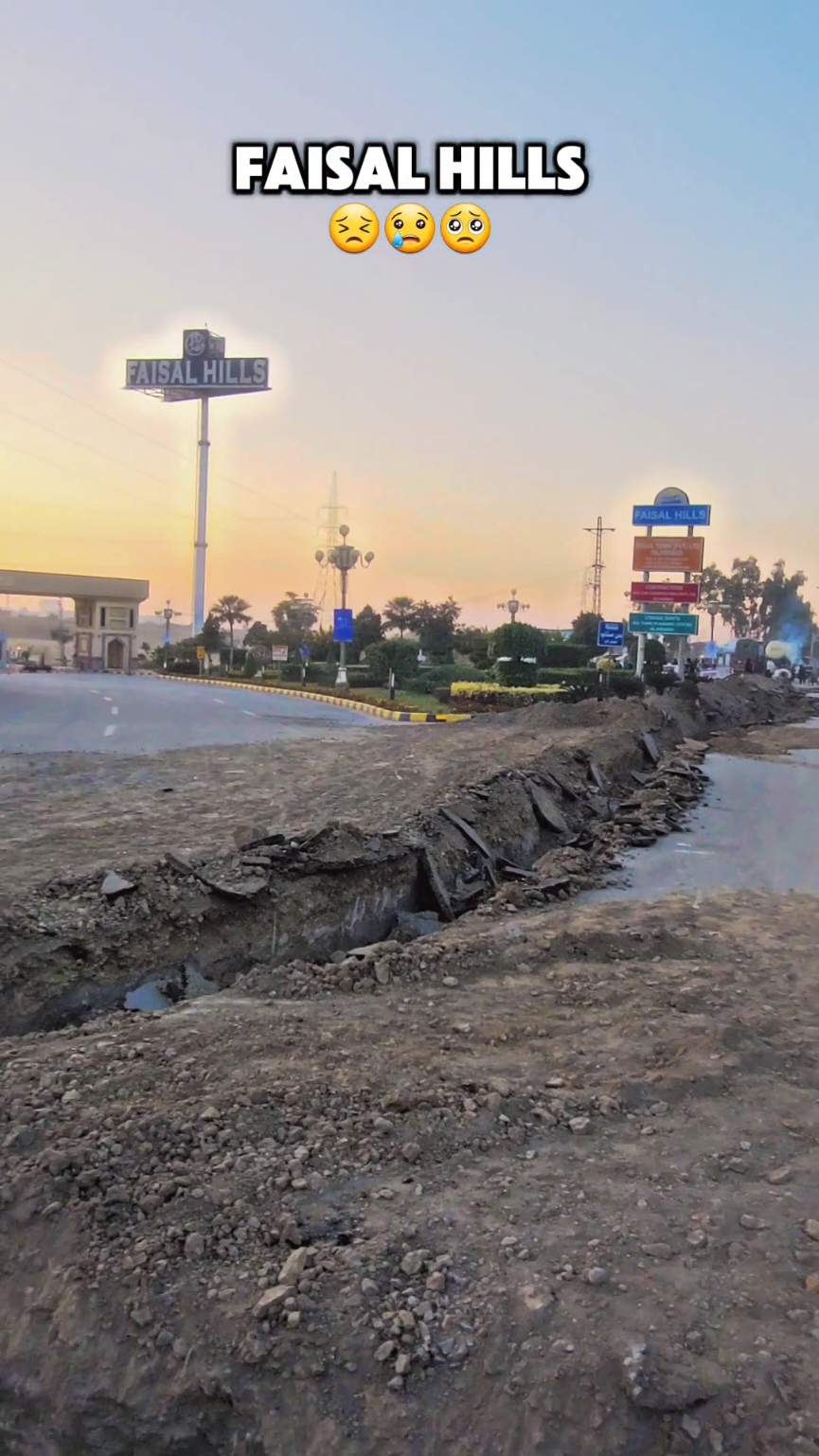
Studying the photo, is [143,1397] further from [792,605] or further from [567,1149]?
[792,605]

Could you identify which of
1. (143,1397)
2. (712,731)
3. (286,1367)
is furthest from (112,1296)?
(712,731)

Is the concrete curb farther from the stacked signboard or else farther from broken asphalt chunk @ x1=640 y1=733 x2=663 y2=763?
the stacked signboard

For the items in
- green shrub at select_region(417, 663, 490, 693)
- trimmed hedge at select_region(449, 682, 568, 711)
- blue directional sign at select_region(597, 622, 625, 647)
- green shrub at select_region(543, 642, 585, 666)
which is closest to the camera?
trimmed hedge at select_region(449, 682, 568, 711)

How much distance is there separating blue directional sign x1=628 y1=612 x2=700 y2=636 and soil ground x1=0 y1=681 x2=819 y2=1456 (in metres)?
30.8

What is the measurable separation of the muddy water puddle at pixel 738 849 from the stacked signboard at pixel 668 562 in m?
19.4

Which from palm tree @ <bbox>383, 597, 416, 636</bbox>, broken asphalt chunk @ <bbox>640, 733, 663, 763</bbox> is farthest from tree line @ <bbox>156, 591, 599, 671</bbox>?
broken asphalt chunk @ <bbox>640, 733, 663, 763</bbox>

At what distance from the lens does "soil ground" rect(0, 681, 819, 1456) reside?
2.59m

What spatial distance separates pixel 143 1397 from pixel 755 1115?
2.51 metres

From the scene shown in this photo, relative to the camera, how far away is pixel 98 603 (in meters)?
65.5

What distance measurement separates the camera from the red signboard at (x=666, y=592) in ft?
114

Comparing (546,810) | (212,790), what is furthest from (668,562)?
(212,790)

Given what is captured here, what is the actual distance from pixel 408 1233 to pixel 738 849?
807 cm

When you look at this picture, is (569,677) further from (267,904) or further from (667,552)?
(267,904)

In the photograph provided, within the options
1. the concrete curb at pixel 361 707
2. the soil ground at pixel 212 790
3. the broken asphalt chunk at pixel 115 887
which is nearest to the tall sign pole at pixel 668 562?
the concrete curb at pixel 361 707
